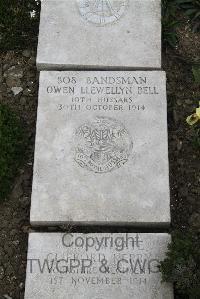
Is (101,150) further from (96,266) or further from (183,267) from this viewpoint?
(183,267)

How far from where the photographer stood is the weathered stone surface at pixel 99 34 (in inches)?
218

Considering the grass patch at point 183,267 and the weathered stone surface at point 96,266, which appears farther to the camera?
the weathered stone surface at point 96,266

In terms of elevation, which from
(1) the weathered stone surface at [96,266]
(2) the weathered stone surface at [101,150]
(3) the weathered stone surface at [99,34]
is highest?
(3) the weathered stone surface at [99,34]

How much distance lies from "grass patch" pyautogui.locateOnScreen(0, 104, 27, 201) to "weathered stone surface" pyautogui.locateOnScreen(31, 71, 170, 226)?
232 millimetres

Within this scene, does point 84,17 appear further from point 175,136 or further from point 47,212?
point 47,212

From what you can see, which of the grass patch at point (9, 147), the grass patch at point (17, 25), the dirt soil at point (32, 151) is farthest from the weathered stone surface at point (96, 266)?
the grass patch at point (17, 25)

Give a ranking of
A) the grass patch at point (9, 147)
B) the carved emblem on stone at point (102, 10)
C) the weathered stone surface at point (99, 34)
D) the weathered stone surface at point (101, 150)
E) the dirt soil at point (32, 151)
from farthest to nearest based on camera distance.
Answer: the carved emblem on stone at point (102, 10), the weathered stone surface at point (99, 34), the grass patch at point (9, 147), the dirt soil at point (32, 151), the weathered stone surface at point (101, 150)

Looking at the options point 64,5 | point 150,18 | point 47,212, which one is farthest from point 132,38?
point 47,212

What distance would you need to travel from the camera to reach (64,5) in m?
5.89

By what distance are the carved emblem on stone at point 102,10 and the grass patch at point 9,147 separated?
4.34ft

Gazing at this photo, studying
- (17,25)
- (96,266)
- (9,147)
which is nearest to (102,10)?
(17,25)

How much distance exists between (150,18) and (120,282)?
2755 mm

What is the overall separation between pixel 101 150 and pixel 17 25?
1.85m

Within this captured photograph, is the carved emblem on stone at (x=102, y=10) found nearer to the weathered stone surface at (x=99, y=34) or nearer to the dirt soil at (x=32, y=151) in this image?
the weathered stone surface at (x=99, y=34)
